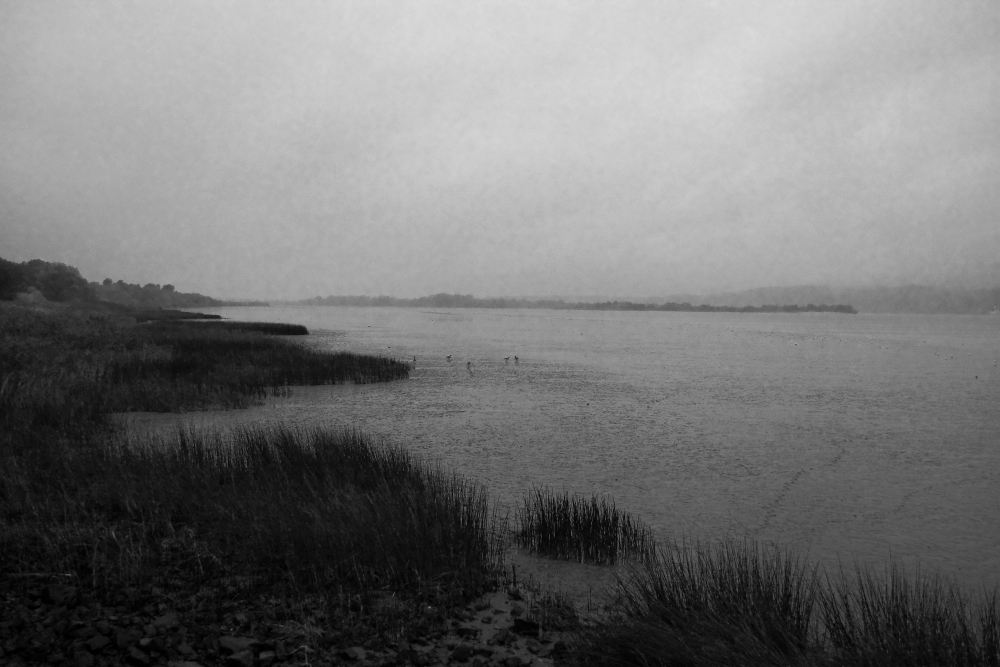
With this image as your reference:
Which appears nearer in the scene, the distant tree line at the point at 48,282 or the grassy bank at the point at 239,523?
the grassy bank at the point at 239,523

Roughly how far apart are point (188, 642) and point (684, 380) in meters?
23.2

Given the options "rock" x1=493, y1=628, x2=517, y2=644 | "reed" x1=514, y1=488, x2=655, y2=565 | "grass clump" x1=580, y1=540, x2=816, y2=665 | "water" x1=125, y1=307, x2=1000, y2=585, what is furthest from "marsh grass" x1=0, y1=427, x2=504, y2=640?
"water" x1=125, y1=307, x2=1000, y2=585

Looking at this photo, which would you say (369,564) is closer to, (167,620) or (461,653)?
(461,653)

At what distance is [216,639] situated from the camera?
4352 mm

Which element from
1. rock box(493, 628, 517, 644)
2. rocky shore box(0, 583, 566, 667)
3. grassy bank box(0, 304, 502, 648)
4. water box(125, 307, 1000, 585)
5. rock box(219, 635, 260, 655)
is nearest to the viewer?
rocky shore box(0, 583, 566, 667)

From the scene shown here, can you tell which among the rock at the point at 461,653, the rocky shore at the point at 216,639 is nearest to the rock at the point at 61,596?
the rocky shore at the point at 216,639

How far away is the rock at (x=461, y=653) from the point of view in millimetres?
4367

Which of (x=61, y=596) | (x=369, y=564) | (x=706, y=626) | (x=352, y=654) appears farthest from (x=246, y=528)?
(x=706, y=626)

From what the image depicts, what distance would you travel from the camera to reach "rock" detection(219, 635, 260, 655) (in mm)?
4242

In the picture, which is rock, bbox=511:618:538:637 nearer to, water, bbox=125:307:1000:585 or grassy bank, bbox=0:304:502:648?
grassy bank, bbox=0:304:502:648

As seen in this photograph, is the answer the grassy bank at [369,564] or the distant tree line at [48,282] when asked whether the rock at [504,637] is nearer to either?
the grassy bank at [369,564]

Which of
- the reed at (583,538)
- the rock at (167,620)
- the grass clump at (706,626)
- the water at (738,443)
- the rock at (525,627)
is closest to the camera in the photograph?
the grass clump at (706,626)

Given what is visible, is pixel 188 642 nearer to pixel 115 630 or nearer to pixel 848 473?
pixel 115 630

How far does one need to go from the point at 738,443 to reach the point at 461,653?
10.7m
